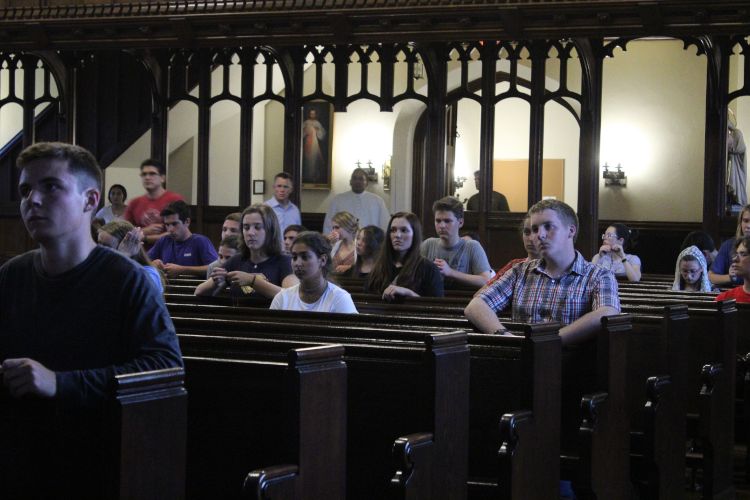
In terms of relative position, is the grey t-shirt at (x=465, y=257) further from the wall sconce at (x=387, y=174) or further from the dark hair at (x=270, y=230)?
the wall sconce at (x=387, y=174)

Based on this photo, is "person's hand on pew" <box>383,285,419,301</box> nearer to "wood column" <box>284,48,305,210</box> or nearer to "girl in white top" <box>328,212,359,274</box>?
"girl in white top" <box>328,212,359,274</box>

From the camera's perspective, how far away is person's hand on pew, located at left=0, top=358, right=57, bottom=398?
74.3 inches

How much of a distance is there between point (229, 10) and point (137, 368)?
693 centimetres

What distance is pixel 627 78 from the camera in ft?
43.5

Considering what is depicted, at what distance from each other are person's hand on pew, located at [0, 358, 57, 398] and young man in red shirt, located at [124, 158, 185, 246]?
5.72m

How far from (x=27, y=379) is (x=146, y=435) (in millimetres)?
268

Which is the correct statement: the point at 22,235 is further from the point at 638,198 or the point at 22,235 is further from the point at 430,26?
the point at 638,198

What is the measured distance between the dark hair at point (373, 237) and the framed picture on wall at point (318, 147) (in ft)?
26.6

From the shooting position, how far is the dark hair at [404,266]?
5227 mm

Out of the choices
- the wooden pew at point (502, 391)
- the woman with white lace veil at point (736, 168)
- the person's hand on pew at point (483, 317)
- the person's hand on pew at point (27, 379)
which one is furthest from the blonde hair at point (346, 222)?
the woman with white lace veil at point (736, 168)

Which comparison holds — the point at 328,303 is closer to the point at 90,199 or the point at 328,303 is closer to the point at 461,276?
the point at 461,276

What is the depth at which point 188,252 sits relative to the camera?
6.57 meters

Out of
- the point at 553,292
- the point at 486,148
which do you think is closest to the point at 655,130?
the point at 486,148

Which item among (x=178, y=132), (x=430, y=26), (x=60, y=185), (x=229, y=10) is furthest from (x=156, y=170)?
(x=60, y=185)
